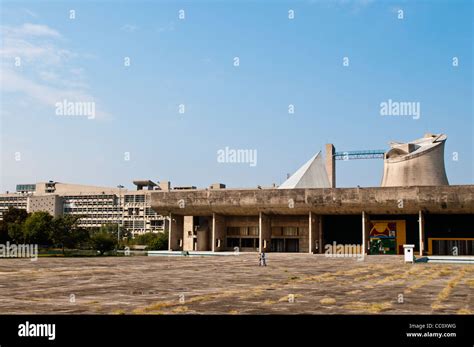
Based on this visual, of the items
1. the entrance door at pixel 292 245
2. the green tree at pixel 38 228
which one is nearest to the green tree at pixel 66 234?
the green tree at pixel 38 228

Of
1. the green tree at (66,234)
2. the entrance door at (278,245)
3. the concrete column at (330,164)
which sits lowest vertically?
the entrance door at (278,245)

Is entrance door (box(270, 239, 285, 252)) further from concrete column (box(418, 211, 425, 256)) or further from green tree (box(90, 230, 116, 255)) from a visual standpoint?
green tree (box(90, 230, 116, 255))

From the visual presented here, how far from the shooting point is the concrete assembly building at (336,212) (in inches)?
2466

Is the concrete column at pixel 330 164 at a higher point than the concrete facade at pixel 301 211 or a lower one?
higher

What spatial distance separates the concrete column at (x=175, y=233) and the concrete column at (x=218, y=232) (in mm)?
6337

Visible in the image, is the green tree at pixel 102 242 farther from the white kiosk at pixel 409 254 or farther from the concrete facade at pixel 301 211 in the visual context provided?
the white kiosk at pixel 409 254

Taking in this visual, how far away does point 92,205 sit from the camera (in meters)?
149

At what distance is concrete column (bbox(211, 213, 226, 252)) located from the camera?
72938 millimetres

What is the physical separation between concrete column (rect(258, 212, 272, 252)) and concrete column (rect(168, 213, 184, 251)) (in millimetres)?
13172

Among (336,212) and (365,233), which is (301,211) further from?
(365,233)

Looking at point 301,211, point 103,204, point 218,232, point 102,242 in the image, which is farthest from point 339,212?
point 103,204

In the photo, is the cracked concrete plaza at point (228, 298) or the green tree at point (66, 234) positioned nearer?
the cracked concrete plaza at point (228, 298)

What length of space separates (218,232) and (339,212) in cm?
1782
